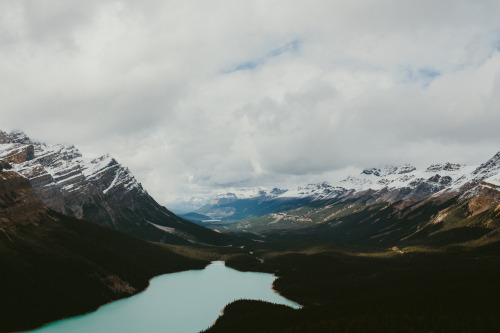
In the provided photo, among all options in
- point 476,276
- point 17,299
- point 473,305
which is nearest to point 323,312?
point 473,305

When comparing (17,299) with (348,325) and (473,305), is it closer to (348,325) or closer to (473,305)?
(348,325)

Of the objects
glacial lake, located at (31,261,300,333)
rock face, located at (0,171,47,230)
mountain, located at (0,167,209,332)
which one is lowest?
glacial lake, located at (31,261,300,333)

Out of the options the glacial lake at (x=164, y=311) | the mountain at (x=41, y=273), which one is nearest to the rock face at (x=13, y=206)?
the mountain at (x=41, y=273)

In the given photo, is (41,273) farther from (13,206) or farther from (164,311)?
(13,206)

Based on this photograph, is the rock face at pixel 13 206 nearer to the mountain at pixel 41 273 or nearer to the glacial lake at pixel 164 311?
the mountain at pixel 41 273

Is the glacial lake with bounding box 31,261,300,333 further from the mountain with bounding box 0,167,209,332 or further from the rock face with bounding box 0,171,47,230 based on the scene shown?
the rock face with bounding box 0,171,47,230

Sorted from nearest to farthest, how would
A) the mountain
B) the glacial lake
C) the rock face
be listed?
the mountain → the glacial lake → the rock face

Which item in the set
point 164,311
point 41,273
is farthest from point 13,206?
point 164,311

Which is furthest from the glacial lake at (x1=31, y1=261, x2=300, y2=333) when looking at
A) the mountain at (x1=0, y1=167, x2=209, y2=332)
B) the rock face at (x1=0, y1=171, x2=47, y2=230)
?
the rock face at (x1=0, y1=171, x2=47, y2=230)
